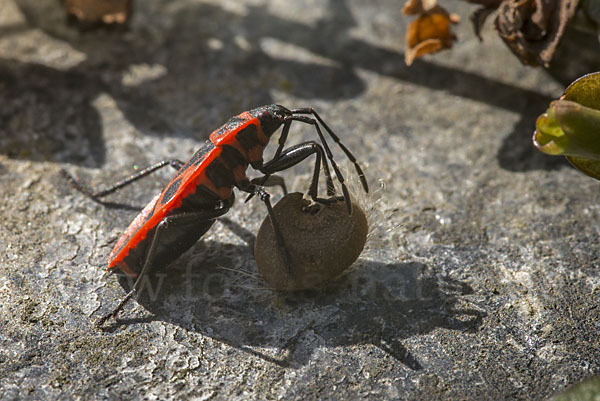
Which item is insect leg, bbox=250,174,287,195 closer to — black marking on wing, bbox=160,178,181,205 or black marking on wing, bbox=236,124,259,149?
black marking on wing, bbox=236,124,259,149

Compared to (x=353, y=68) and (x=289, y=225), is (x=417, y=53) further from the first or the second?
(x=289, y=225)

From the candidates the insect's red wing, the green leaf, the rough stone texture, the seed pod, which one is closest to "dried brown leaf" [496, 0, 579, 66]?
the rough stone texture

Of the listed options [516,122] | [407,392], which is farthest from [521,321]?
[516,122]

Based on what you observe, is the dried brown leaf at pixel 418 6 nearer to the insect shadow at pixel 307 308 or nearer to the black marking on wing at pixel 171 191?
the insect shadow at pixel 307 308

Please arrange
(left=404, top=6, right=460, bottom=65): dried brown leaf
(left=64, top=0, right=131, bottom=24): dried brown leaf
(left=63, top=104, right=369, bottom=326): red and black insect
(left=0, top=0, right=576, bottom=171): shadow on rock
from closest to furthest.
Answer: (left=63, top=104, right=369, bottom=326): red and black insect
(left=404, top=6, right=460, bottom=65): dried brown leaf
(left=0, top=0, right=576, bottom=171): shadow on rock
(left=64, top=0, right=131, bottom=24): dried brown leaf

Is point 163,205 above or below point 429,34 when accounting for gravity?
below

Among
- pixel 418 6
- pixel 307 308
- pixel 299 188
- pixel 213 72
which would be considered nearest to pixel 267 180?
pixel 299 188

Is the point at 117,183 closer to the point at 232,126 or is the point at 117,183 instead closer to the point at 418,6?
the point at 232,126
